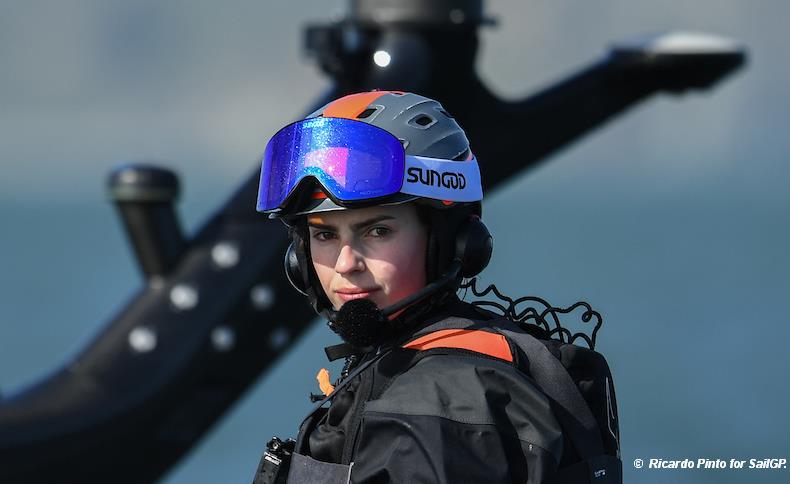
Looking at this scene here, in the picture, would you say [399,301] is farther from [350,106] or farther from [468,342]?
[350,106]

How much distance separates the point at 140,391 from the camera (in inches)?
230

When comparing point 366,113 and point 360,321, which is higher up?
point 366,113

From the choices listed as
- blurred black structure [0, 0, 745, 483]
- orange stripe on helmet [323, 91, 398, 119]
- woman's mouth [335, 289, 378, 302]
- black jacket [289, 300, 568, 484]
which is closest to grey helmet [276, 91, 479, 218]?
orange stripe on helmet [323, 91, 398, 119]

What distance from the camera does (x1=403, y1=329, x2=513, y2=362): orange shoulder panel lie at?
2041 mm

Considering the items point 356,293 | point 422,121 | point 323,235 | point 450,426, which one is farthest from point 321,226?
point 450,426

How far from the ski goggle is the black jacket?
0.26 meters

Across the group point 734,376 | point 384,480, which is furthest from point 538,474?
point 734,376

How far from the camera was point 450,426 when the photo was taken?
6.18 feet

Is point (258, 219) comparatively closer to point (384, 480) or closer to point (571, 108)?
point (571, 108)

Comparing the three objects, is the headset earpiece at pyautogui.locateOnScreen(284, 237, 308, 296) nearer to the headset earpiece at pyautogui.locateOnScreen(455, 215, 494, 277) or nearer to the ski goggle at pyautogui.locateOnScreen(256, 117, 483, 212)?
the ski goggle at pyautogui.locateOnScreen(256, 117, 483, 212)

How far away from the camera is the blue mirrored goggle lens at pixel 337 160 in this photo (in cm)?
210

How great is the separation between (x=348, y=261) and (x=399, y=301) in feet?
0.32

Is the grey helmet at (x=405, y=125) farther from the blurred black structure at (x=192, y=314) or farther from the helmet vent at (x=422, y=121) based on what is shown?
the blurred black structure at (x=192, y=314)

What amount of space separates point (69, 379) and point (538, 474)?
418 cm
